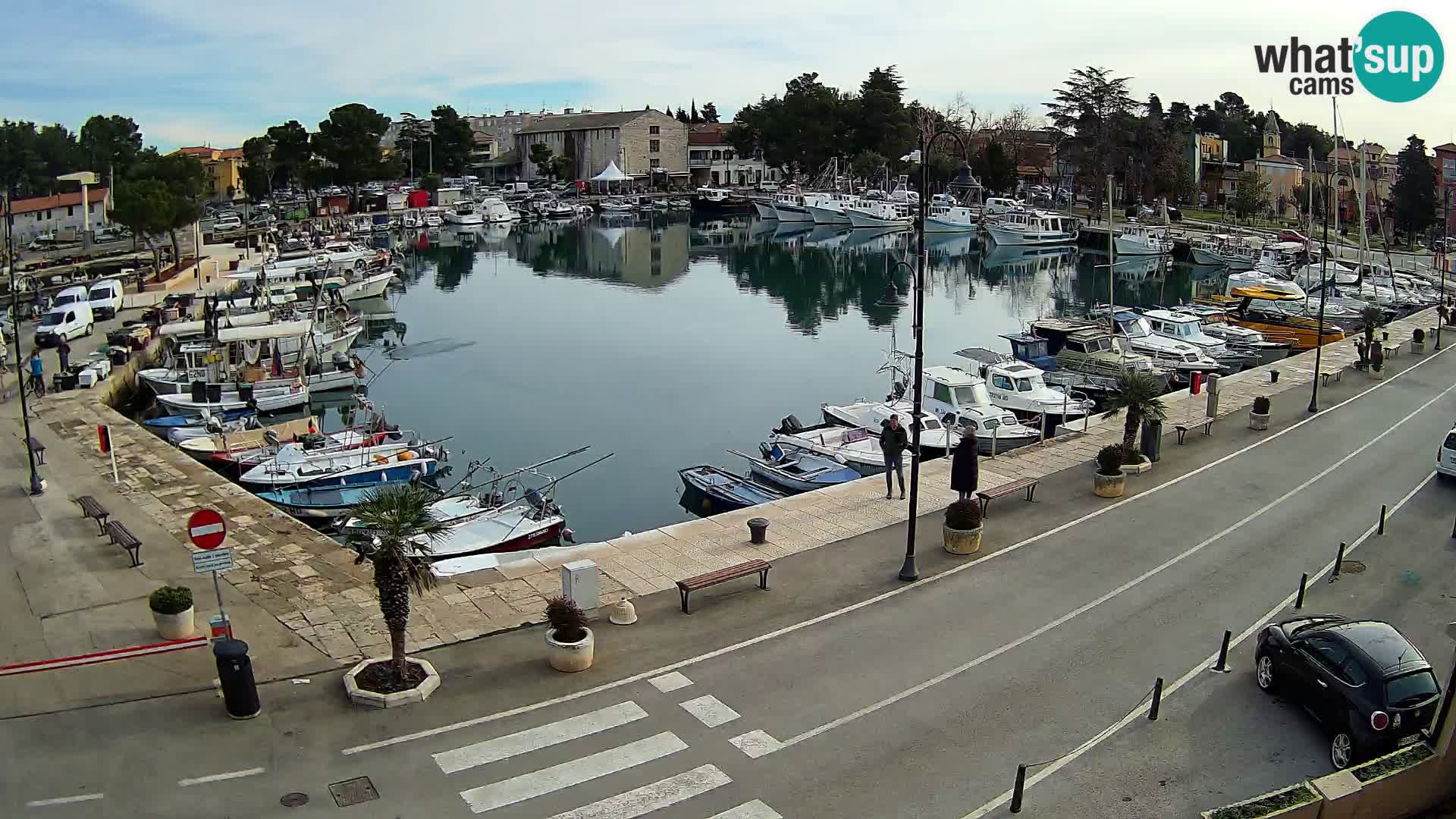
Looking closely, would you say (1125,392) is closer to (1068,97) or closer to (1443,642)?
(1443,642)

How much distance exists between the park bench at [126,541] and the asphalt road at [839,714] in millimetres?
6253

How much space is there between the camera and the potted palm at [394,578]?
537 inches

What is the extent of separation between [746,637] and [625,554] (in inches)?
166

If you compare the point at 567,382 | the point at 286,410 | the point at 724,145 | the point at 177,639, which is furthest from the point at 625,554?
the point at 724,145

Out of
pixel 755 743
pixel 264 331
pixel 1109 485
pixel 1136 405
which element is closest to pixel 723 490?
pixel 1109 485

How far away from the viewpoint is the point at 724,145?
16888cm

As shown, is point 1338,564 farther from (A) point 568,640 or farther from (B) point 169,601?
(B) point 169,601

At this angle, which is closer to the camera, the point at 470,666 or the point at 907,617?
the point at 470,666

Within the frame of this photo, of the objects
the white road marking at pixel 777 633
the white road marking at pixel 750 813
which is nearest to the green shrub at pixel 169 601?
the white road marking at pixel 777 633

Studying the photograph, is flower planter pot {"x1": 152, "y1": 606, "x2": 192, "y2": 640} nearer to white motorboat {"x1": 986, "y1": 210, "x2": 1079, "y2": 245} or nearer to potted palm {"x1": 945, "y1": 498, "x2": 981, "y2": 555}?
potted palm {"x1": 945, "y1": 498, "x2": 981, "y2": 555}

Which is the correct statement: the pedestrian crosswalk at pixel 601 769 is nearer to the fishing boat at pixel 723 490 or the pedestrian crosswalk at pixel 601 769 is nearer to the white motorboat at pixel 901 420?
the fishing boat at pixel 723 490

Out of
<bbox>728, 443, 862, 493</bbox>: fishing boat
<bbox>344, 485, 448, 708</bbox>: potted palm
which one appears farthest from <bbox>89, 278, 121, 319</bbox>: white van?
<bbox>344, 485, 448, 708</bbox>: potted palm

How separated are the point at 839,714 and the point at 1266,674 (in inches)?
222

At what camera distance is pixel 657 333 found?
60.8 metres
